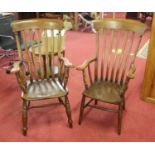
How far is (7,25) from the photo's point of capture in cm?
364

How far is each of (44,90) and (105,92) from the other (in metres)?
0.62

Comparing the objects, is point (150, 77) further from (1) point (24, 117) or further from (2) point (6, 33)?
(2) point (6, 33)

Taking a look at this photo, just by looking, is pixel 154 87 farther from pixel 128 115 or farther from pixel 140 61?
pixel 140 61

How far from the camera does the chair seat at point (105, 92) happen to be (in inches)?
80.6

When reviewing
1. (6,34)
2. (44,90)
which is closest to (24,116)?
(44,90)

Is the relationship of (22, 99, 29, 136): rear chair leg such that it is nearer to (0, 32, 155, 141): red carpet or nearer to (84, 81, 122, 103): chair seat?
(0, 32, 155, 141): red carpet

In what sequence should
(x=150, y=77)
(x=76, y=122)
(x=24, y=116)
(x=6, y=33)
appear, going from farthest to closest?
(x=6, y=33) → (x=150, y=77) → (x=76, y=122) → (x=24, y=116)

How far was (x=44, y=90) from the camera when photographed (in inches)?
84.6

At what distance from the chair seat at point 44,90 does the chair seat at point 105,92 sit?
0.88 ft

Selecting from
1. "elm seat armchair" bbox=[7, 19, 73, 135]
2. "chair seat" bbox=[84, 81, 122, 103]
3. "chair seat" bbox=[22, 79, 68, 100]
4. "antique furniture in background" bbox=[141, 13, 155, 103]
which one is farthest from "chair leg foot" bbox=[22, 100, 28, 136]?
"antique furniture in background" bbox=[141, 13, 155, 103]

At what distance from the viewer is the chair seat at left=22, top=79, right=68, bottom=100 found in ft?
6.72

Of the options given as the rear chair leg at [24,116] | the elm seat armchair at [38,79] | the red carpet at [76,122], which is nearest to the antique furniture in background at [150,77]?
the red carpet at [76,122]
